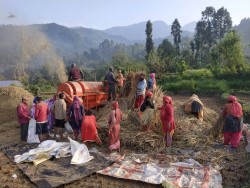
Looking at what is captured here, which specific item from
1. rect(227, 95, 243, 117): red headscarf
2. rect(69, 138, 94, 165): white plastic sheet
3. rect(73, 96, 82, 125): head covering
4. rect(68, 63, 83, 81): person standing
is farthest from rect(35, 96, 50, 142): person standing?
rect(227, 95, 243, 117): red headscarf

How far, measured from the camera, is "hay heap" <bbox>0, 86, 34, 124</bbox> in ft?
40.6

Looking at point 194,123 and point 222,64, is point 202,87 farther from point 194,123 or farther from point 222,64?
point 194,123

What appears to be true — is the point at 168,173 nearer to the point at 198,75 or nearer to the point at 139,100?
the point at 139,100

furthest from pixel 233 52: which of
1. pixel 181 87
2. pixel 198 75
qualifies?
pixel 181 87

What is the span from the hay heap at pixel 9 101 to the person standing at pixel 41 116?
4.21m

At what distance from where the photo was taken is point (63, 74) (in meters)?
28.6

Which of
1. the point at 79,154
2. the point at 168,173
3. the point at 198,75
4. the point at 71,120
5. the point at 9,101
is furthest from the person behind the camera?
the point at 198,75

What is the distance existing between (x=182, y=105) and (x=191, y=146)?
10.1ft

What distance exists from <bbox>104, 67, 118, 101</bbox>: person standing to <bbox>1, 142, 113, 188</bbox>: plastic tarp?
386cm

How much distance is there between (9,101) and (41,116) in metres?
6.19

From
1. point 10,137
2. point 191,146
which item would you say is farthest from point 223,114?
point 10,137

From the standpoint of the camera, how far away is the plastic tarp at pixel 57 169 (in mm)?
5969

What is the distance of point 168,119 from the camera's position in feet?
24.6

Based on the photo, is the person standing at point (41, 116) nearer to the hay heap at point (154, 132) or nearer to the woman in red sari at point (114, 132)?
the hay heap at point (154, 132)
